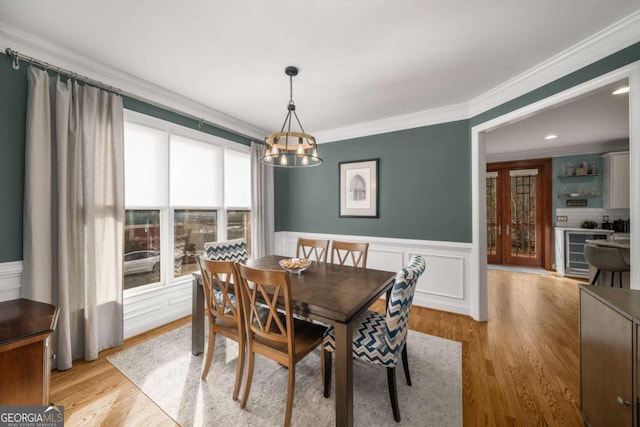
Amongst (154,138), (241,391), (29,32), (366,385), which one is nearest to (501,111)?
(366,385)

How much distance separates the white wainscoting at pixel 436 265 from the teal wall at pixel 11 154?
3756 millimetres

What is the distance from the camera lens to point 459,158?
3293mm

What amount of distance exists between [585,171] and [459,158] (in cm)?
400


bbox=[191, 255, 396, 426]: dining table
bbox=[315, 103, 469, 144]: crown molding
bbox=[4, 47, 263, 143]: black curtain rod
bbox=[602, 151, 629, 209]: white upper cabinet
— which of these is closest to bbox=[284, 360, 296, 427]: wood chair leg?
bbox=[191, 255, 396, 426]: dining table

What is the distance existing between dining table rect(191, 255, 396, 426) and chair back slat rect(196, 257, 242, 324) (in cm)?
38

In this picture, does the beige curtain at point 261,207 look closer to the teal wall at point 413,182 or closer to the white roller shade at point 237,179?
the white roller shade at point 237,179

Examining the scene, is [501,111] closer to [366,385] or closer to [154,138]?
[366,385]

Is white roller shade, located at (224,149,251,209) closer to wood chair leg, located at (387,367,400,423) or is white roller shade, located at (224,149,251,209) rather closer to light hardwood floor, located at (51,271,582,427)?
light hardwood floor, located at (51,271,582,427)

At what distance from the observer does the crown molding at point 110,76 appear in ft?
6.42

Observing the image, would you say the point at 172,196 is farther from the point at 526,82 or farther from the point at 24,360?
the point at 526,82

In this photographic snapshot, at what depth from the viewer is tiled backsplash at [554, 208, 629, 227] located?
16.5ft

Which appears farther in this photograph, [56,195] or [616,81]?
[56,195]
